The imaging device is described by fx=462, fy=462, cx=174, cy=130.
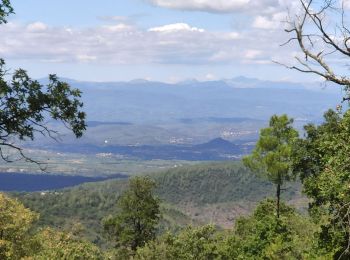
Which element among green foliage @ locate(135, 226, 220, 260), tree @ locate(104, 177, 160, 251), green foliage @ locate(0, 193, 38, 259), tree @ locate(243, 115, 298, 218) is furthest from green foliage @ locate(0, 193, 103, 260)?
tree @ locate(243, 115, 298, 218)

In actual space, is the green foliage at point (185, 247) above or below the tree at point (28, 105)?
below

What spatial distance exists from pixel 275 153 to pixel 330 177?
92.2 ft

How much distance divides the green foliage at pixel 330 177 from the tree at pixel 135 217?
19175 millimetres

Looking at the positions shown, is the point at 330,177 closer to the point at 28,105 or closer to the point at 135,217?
the point at 28,105

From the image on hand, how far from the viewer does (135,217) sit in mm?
55625

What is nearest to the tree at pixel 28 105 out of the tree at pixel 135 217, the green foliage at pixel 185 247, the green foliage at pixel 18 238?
the green foliage at pixel 18 238

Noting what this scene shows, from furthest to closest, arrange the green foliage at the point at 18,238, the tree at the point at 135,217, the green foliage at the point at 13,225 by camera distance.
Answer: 1. the tree at the point at 135,217
2. the green foliage at the point at 13,225
3. the green foliage at the point at 18,238

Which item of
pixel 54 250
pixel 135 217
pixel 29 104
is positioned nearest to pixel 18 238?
pixel 54 250

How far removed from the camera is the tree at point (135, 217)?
55500 mm

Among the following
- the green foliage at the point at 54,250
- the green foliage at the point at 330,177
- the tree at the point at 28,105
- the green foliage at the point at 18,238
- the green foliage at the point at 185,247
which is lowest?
the green foliage at the point at 185,247

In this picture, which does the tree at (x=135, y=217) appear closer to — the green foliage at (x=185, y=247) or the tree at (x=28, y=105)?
the green foliage at (x=185, y=247)

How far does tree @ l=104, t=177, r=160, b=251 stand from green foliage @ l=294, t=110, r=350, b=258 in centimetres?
1917

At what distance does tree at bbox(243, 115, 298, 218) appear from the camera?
45.6m

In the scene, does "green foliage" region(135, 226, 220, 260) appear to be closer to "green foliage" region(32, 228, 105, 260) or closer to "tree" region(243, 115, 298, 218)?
"green foliage" region(32, 228, 105, 260)
